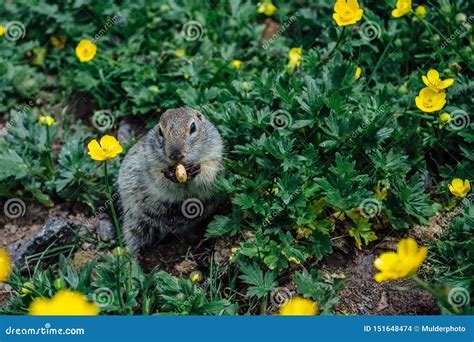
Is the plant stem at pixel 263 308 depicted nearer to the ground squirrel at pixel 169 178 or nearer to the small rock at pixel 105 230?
the ground squirrel at pixel 169 178

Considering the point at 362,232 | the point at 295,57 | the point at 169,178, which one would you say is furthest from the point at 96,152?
the point at 295,57

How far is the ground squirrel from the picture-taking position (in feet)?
18.9

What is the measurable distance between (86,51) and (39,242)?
7.44 feet

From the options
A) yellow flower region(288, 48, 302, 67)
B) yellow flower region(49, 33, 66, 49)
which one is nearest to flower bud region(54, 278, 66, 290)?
yellow flower region(288, 48, 302, 67)

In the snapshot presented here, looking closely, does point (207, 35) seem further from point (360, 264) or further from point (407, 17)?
point (360, 264)

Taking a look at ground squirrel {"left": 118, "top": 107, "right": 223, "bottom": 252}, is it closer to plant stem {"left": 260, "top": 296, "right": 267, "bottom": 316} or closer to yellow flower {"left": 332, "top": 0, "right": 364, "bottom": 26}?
plant stem {"left": 260, "top": 296, "right": 267, "bottom": 316}

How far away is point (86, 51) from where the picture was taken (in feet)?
23.5

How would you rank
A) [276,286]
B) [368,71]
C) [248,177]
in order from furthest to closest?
[368,71]
[248,177]
[276,286]

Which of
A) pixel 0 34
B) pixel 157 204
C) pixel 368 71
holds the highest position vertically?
pixel 368 71

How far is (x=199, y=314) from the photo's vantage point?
509 cm

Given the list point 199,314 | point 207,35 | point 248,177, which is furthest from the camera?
point 207,35

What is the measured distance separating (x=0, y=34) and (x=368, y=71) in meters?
4.28

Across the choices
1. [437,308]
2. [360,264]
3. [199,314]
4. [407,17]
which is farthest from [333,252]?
[407,17]

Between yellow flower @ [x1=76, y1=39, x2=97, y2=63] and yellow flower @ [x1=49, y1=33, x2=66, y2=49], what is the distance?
0.94m
